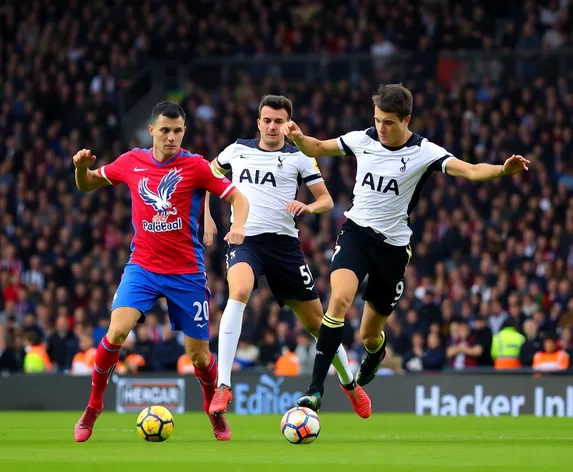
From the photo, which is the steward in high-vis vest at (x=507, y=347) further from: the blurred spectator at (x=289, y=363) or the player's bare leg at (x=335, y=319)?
the player's bare leg at (x=335, y=319)

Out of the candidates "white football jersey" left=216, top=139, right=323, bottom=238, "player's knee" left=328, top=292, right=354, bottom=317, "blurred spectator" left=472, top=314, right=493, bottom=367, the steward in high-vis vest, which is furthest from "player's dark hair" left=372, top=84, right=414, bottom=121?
the steward in high-vis vest

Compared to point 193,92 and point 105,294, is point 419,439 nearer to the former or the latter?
point 105,294

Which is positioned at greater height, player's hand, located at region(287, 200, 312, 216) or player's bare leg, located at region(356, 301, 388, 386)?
player's hand, located at region(287, 200, 312, 216)

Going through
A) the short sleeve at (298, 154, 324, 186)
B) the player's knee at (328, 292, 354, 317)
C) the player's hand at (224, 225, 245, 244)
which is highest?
the short sleeve at (298, 154, 324, 186)

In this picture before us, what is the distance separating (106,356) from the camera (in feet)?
31.9

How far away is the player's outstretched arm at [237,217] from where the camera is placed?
30.6 ft

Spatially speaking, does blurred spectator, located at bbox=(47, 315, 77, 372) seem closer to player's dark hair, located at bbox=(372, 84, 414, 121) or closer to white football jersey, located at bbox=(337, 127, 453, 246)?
white football jersey, located at bbox=(337, 127, 453, 246)

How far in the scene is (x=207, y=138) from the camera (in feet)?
83.4

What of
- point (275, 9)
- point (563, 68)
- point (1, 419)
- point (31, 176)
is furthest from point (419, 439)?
point (275, 9)

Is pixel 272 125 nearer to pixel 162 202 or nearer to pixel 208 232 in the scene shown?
pixel 208 232

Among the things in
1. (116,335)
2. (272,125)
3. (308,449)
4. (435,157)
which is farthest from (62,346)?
(308,449)

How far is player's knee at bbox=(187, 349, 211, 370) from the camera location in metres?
10.0

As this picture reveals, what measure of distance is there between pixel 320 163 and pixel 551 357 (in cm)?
809

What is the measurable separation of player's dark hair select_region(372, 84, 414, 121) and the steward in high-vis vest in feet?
29.0
